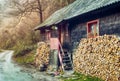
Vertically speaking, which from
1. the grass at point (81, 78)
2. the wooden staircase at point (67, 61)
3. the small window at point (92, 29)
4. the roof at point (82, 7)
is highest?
the roof at point (82, 7)

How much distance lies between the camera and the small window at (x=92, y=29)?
17.4m

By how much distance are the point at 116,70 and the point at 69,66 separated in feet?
25.1

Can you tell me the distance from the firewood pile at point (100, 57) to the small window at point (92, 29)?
1.71 ft

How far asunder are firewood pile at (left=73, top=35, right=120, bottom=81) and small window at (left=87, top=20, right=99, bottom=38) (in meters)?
0.52

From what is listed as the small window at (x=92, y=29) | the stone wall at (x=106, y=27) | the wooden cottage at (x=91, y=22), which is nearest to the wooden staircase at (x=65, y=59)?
the wooden cottage at (x=91, y=22)

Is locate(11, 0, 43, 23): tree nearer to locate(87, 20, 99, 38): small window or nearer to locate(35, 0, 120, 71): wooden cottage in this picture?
locate(35, 0, 120, 71): wooden cottage

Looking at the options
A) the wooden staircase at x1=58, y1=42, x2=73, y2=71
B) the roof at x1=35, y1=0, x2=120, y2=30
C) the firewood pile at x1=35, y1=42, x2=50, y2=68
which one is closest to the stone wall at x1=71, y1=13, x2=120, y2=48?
the roof at x1=35, y1=0, x2=120, y2=30

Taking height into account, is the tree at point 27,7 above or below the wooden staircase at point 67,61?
above

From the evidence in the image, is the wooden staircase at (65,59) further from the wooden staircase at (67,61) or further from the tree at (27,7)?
the tree at (27,7)

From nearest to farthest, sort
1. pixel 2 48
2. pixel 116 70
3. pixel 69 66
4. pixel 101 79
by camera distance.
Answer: pixel 116 70
pixel 101 79
pixel 69 66
pixel 2 48

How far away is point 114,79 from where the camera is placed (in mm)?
13859

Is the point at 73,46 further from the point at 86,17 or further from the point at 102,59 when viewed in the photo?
the point at 102,59

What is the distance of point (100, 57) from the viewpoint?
15.5m

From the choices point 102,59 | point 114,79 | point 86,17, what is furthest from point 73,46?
point 114,79
